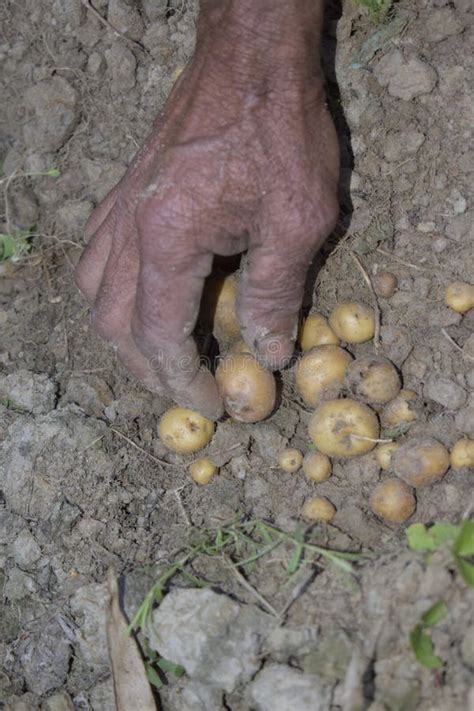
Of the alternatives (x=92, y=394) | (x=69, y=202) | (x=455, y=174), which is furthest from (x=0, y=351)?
(x=455, y=174)

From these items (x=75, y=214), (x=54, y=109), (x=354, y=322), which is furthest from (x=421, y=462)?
(x=54, y=109)

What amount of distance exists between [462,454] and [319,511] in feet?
1.84

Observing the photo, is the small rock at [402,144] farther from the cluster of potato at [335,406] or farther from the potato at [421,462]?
the potato at [421,462]

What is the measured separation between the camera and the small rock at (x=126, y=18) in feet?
11.5

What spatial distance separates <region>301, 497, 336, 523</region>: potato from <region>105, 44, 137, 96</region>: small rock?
7.13 feet

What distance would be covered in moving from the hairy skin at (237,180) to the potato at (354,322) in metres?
0.32

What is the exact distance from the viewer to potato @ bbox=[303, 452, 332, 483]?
281 centimetres

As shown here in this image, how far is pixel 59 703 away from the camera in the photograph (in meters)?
2.78

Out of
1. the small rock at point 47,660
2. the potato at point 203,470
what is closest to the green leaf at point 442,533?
the potato at point 203,470

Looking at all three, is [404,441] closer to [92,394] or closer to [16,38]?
[92,394]

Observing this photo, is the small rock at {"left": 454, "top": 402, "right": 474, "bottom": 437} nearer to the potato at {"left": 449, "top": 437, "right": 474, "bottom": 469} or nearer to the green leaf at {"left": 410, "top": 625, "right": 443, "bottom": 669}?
the potato at {"left": 449, "top": 437, "right": 474, "bottom": 469}

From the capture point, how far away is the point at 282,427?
3.02 metres

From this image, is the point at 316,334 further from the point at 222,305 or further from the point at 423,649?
the point at 423,649

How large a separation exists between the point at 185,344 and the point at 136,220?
46 centimetres
